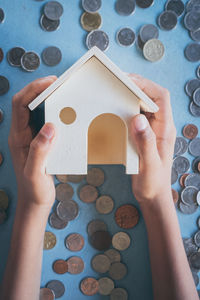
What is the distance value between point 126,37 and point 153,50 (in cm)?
11

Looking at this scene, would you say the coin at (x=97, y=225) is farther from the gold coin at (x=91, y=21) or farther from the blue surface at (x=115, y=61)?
the gold coin at (x=91, y=21)


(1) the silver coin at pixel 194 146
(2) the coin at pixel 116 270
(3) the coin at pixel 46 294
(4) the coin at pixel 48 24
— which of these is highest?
(4) the coin at pixel 48 24

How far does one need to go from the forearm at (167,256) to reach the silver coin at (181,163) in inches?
5.9

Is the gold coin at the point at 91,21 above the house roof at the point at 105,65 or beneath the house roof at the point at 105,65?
above

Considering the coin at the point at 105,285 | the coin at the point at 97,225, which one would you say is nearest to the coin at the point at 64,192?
the coin at the point at 97,225

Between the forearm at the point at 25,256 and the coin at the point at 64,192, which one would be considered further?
the coin at the point at 64,192

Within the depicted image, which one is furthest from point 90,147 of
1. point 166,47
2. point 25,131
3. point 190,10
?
point 190,10

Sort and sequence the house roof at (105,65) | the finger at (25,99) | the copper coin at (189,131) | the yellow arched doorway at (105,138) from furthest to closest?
1. the copper coin at (189,131)
2. the yellow arched doorway at (105,138)
3. the finger at (25,99)
4. the house roof at (105,65)

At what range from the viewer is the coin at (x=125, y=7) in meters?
0.89

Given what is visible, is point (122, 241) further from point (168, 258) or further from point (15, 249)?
point (15, 249)

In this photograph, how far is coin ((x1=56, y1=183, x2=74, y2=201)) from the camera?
0.92 meters

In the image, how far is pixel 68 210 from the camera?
3.04ft

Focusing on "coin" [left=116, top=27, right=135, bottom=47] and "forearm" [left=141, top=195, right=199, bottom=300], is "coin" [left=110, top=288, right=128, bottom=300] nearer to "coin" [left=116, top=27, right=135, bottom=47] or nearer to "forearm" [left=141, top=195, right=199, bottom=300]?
"forearm" [left=141, top=195, right=199, bottom=300]

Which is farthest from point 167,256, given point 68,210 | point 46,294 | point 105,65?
point 105,65
